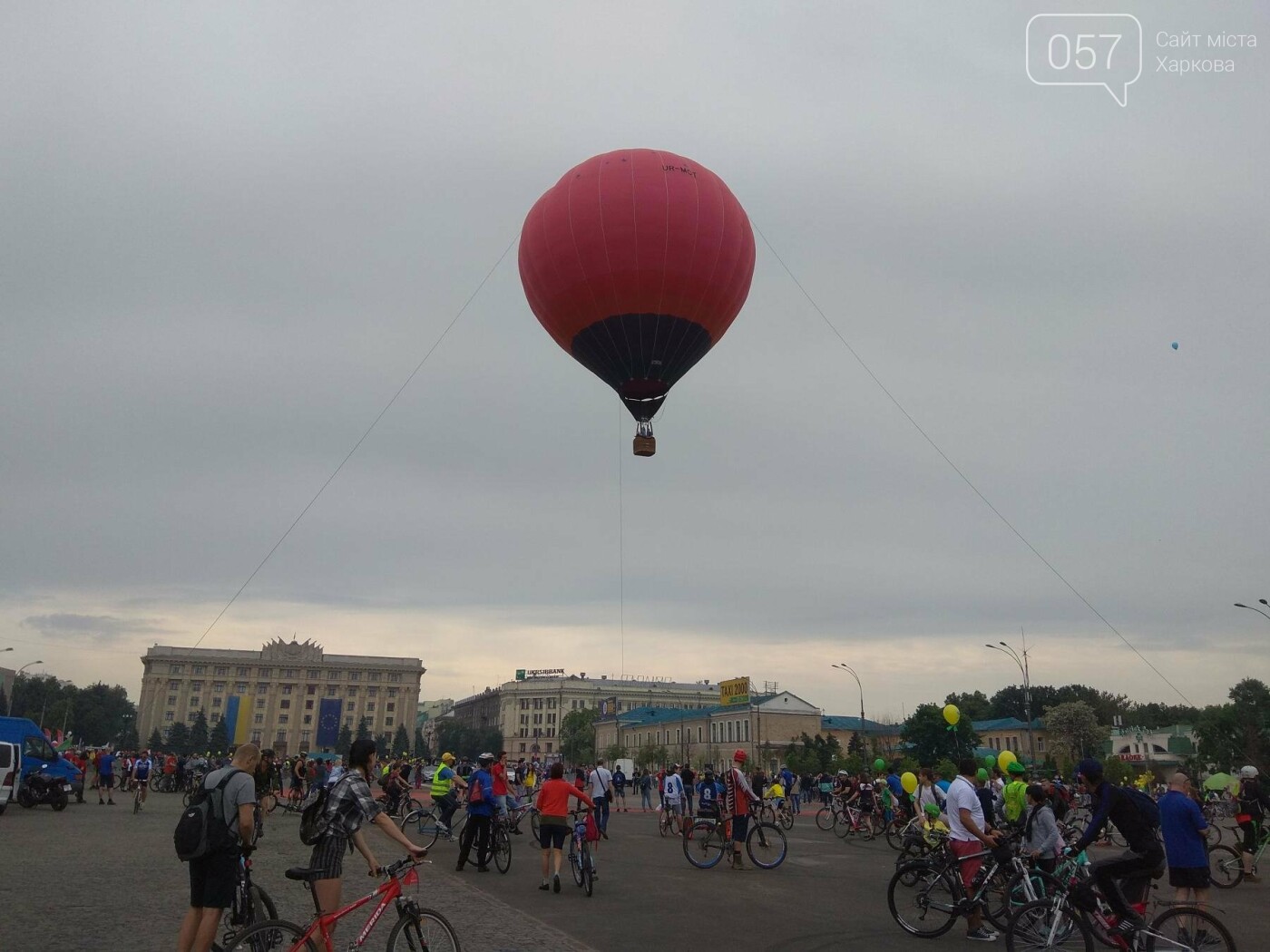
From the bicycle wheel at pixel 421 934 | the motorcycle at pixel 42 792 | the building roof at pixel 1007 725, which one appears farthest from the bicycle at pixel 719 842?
the building roof at pixel 1007 725

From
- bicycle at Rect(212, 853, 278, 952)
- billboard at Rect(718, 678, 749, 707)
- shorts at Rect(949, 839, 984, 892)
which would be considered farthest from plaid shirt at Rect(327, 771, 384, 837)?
billboard at Rect(718, 678, 749, 707)

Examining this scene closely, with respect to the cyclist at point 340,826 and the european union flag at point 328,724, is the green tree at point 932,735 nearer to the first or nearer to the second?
the european union flag at point 328,724

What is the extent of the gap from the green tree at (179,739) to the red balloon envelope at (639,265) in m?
119

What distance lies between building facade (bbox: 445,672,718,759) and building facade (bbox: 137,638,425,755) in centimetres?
2084

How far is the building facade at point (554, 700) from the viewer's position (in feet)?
522

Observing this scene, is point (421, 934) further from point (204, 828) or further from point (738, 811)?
point (738, 811)

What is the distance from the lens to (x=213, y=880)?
621cm

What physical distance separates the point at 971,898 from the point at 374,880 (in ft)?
25.2

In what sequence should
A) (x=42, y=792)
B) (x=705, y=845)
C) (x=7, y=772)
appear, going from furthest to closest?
1. (x=42, y=792)
2. (x=7, y=772)
3. (x=705, y=845)

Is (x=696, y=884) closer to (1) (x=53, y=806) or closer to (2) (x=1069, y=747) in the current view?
(1) (x=53, y=806)

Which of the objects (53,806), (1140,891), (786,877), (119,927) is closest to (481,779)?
(786,877)

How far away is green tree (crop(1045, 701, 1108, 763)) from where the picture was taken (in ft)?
317

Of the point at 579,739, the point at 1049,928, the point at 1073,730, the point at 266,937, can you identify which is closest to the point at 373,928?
the point at 266,937

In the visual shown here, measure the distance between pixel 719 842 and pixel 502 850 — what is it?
3.67m
